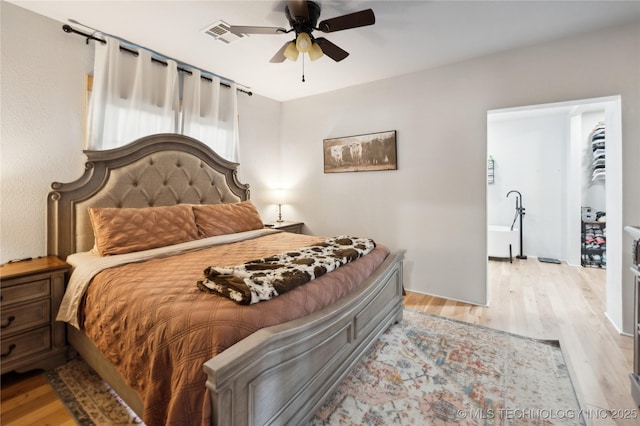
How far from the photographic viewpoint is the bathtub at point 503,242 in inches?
181

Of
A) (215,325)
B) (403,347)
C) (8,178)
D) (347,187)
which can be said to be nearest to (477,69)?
(347,187)

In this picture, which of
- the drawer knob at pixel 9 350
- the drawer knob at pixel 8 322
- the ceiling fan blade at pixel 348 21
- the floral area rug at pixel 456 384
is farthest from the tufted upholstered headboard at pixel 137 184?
the floral area rug at pixel 456 384

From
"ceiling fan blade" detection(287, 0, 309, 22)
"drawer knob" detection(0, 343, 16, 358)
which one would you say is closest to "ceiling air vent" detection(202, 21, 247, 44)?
"ceiling fan blade" detection(287, 0, 309, 22)

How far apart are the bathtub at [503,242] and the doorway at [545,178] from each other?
16 cm

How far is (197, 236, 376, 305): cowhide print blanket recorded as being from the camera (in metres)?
1.28

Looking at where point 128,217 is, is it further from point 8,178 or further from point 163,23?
point 163,23

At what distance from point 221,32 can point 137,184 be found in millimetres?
1504

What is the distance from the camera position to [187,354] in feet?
3.45

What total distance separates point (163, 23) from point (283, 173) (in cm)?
237

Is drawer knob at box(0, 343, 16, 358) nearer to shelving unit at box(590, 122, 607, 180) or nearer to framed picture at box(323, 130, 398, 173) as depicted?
framed picture at box(323, 130, 398, 173)

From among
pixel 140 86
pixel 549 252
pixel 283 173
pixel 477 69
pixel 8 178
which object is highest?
pixel 477 69

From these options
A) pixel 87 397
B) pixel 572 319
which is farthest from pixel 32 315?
pixel 572 319

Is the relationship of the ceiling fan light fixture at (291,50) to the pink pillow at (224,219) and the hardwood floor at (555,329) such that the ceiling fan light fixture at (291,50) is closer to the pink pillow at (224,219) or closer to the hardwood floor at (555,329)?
the pink pillow at (224,219)

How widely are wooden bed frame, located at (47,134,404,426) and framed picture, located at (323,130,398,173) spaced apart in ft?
4.11
